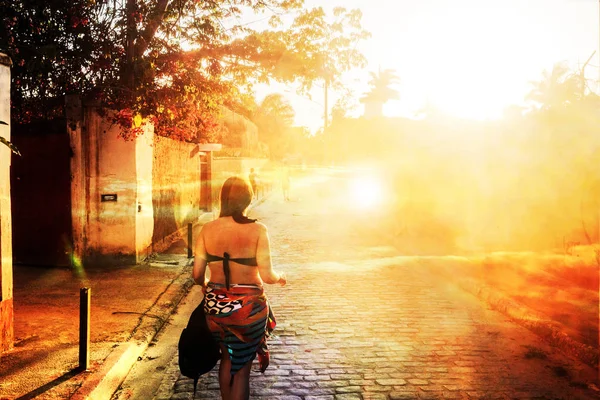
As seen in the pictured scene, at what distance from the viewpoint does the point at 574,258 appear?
38.8 feet

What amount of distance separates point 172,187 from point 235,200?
10.7 meters

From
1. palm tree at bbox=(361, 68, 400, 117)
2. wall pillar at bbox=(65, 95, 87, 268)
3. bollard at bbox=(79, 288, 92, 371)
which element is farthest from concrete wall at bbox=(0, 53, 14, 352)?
palm tree at bbox=(361, 68, 400, 117)

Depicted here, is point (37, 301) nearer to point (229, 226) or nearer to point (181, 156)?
point (229, 226)

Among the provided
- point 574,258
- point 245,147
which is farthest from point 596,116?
point 245,147

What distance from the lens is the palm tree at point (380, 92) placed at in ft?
292

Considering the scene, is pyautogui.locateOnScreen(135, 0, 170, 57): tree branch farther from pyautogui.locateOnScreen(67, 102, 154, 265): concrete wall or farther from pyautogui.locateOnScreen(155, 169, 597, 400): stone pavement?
pyautogui.locateOnScreen(155, 169, 597, 400): stone pavement

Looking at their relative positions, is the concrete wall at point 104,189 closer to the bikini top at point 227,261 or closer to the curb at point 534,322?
the curb at point 534,322

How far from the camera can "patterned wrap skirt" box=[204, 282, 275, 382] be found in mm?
3434

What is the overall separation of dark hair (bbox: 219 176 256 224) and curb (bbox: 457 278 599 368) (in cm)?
414

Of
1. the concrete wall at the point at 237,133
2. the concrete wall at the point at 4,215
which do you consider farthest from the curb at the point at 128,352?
the concrete wall at the point at 237,133

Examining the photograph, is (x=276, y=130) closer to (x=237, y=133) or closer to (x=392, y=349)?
(x=237, y=133)

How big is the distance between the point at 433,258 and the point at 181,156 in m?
8.22

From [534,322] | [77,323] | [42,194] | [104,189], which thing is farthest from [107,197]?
[534,322]

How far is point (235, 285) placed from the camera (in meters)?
3.47
